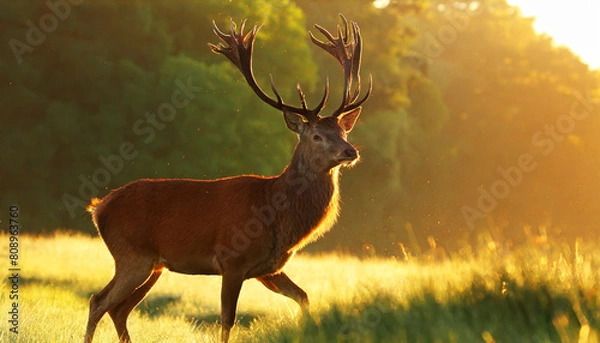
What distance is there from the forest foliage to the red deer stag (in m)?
8.28

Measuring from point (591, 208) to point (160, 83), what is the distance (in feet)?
74.8

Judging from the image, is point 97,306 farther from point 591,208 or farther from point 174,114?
point 591,208

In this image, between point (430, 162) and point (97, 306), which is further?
point (430, 162)

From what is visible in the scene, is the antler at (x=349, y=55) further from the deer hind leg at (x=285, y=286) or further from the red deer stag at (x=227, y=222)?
the deer hind leg at (x=285, y=286)

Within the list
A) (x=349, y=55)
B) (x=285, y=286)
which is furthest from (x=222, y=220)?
(x=349, y=55)

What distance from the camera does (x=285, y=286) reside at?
27.3 ft

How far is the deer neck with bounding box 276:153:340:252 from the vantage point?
26.3 ft

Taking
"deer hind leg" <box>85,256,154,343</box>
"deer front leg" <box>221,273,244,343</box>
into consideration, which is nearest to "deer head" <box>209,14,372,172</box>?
"deer front leg" <box>221,273,244,343</box>

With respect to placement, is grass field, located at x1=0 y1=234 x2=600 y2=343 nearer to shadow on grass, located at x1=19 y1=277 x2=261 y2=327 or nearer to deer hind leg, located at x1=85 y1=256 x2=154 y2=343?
deer hind leg, located at x1=85 y1=256 x2=154 y2=343

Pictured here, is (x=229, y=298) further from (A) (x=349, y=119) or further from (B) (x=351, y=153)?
(A) (x=349, y=119)

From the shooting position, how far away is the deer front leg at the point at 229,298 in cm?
762

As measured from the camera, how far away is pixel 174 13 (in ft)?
87.0

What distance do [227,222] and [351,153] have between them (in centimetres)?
126

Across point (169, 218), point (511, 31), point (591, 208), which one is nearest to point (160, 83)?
point (169, 218)
